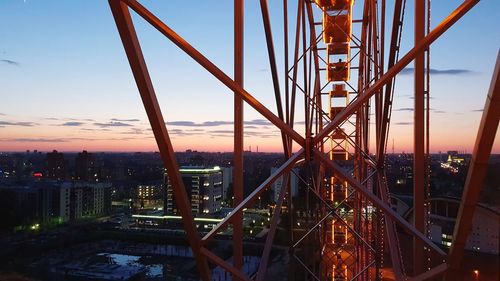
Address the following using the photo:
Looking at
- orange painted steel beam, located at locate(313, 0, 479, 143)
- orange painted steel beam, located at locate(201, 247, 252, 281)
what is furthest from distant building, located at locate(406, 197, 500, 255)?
orange painted steel beam, located at locate(313, 0, 479, 143)

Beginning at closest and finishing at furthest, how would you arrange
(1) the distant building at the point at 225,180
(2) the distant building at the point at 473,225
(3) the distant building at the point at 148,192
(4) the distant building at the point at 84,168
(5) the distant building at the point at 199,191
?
(2) the distant building at the point at 473,225
(5) the distant building at the point at 199,191
(1) the distant building at the point at 225,180
(3) the distant building at the point at 148,192
(4) the distant building at the point at 84,168

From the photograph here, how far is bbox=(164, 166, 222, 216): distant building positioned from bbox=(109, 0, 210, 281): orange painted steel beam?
1338 inches

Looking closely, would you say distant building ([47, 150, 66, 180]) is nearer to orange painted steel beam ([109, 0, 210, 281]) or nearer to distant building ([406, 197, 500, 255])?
distant building ([406, 197, 500, 255])

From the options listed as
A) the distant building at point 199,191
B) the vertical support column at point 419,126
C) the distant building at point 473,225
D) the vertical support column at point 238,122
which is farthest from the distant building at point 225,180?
the vertical support column at point 419,126

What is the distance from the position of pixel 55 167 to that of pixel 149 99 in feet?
197

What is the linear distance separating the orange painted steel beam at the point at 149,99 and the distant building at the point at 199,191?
34.0m

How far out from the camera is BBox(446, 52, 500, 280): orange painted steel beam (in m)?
2.46

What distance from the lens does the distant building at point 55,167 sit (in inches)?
2239

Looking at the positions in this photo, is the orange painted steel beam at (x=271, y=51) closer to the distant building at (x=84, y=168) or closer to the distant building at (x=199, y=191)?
the distant building at (x=199, y=191)

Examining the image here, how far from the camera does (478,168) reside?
2648 mm

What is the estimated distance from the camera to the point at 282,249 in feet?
75.8

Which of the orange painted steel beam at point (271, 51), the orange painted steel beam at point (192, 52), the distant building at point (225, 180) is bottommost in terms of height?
the distant building at point (225, 180)

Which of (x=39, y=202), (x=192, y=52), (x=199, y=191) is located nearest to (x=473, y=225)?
(x=192, y=52)

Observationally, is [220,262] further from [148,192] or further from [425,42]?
[148,192]
